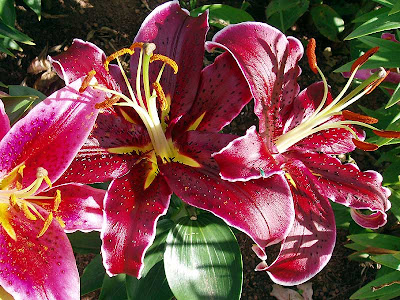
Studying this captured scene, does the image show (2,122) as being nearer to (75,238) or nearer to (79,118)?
(79,118)

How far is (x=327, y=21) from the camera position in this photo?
6.81 ft

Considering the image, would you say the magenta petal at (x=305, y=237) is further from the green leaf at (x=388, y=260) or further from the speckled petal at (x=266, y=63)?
the green leaf at (x=388, y=260)

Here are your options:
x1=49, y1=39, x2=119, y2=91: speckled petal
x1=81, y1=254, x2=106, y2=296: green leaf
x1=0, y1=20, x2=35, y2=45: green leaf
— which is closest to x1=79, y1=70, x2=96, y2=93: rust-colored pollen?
x1=49, y1=39, x2=119, y2=91: speckled petal

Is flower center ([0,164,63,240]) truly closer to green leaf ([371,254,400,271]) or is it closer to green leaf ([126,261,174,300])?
green leaf ([126,261,174,300])

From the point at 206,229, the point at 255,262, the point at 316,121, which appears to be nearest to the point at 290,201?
the point at 316,121

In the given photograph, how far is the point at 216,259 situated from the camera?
1.03m

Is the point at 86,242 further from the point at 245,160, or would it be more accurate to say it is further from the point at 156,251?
the point at 245,160

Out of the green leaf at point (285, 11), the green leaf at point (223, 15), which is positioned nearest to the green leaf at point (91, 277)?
the green leaf at point (223, 15)

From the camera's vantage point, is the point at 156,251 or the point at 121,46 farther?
the point at 121,46

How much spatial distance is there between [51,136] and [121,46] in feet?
4.30

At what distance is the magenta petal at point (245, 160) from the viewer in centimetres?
78

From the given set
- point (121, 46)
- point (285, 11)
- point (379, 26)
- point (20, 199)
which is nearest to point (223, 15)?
point (285, 11)

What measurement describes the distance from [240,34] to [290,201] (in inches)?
12.5

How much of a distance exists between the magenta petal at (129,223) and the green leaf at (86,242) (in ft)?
1.10
